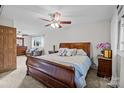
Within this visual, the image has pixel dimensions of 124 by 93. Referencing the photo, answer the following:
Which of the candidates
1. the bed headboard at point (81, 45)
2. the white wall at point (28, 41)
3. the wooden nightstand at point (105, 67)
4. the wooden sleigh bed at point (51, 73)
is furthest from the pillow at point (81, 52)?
the white wall at point (28, 41)

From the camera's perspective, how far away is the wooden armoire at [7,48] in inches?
163

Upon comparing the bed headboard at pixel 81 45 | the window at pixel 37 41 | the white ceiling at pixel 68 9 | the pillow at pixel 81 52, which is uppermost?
the white ceiling at pixel 68 9

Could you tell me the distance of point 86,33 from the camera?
16.4 ft

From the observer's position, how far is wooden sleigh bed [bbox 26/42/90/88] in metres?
2.39

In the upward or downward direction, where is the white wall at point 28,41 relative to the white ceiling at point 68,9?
downward

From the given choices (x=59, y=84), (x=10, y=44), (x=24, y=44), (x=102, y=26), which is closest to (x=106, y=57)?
(x=102, y=26)

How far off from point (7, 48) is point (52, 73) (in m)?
2.54

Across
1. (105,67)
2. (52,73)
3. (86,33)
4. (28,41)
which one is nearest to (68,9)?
(52,73)

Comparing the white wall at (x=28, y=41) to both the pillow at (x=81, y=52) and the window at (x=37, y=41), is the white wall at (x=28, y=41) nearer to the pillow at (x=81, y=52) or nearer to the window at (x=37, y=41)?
the window at (x=37, y=41)

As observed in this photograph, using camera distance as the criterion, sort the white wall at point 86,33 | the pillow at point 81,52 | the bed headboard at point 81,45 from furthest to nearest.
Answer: the bed headboard at point 81,45 < the pillow at point 81,52 < the white wall at point 86,33

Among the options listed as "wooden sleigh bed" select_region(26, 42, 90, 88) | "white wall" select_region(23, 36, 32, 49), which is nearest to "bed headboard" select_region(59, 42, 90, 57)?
"wooden sleigh bed" select_region(26, 42, 90, 88)

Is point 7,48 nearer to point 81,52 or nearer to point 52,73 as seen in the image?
point 52,73

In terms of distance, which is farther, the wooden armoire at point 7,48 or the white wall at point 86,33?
the white wall at point 86,33
